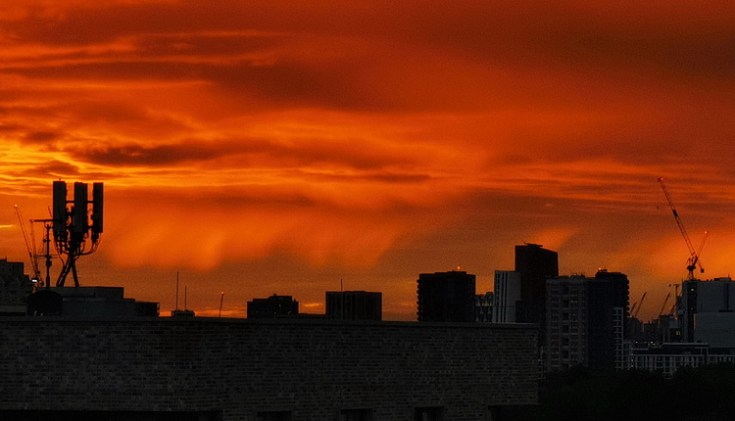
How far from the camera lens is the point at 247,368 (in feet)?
197

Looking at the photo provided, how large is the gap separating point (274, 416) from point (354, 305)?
19674mm

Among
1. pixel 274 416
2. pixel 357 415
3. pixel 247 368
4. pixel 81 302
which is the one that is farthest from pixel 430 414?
pixel 81 302

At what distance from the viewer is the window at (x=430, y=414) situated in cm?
6681

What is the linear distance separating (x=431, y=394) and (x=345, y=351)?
5.03 meters

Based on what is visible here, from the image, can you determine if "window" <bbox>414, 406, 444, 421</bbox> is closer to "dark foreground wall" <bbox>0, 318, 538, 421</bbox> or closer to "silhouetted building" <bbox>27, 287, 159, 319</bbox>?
"dark foreground wall" <bbox>0, 318, 538, 421</bbox>

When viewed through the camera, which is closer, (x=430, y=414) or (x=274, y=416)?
(x=274, y=416)

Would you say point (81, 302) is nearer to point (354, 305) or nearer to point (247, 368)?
point (247, 368)

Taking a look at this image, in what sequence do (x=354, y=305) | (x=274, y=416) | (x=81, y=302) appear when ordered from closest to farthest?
1. (x=274, y=416)
2. (x=81, y=302)
3. (x=354, y=305)

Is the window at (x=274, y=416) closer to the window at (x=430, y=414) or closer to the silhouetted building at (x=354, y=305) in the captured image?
the window at (x=430, y=414)

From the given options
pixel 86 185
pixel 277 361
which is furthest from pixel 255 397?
A: pixel 86 185

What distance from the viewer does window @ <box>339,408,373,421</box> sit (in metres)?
63.8

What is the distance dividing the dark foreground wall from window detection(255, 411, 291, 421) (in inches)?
4.5

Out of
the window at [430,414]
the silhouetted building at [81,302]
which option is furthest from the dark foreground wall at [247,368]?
the silhouetted building at [81,302]

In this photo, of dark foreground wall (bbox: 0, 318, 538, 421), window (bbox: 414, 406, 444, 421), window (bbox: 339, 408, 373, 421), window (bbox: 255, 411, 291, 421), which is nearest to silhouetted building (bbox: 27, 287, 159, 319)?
dark foreground wall (bbox: 0, 318, 538, 421)
